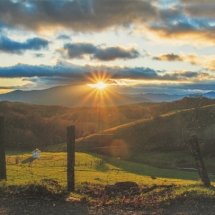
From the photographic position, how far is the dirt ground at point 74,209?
1278 cm

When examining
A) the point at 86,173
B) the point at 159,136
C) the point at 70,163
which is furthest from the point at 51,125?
the point at 70,163

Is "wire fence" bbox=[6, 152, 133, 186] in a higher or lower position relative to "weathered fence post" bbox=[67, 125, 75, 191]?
lower

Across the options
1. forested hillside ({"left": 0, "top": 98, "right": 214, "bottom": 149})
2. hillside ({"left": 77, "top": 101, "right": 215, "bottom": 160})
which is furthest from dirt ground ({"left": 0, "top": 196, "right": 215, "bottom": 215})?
forested hillside ({"left": 0, "top": 98, "right": 214, "bottom": 149})

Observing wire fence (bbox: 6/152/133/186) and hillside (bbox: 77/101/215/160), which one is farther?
hillside (bbox: 77/101/215/160)

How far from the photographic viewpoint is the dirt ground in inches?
503

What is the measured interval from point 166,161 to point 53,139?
200ft

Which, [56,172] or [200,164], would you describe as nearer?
[200,164]

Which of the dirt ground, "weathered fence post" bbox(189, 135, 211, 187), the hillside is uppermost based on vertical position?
"weathered fence post" bbox(189, 135, 211, 187)

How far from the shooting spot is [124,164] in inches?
2121

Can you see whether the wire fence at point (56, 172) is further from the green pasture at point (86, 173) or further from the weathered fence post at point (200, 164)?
the weathered fence post at point (200, 164)

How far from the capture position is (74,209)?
13172 mm

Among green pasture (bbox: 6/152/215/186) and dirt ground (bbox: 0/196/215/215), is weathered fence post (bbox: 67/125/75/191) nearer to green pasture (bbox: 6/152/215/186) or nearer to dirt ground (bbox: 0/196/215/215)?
dirt ground (bbox: 0/196/215/215)

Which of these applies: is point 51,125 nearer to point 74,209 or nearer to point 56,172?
point 56,172

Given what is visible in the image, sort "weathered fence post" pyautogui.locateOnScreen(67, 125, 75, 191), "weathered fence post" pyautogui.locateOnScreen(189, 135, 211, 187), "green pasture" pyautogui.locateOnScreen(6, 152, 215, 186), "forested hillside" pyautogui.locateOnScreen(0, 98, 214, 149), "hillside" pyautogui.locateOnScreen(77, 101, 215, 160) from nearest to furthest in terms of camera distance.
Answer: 1. "weathered fence post" pyautogui.locateOnScreen(67, 125, 75, 191)
2. "weathered fence post" pyautogui.locateOnScreen(189, 135, 211, 187)
3. "green pasture" pyautogui.locateOnScreen(6, 152, 215, 186)
4. "hillside" pyautogui.locateOnScreen(77, 101, 215, 160)
5. "forested hillside" pyautogui.locateOnScreen(0, 98, 214, 149)
